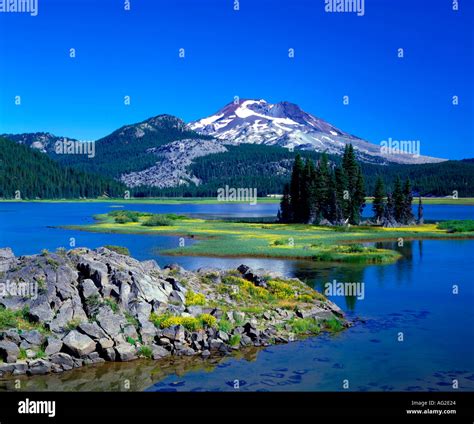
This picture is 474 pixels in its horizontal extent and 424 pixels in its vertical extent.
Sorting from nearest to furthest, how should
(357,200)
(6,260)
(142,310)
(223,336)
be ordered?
(223,336) < (142,310) < (6,260) < (357,200)

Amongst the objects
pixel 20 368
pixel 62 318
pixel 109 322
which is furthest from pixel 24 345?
pixel 109 322

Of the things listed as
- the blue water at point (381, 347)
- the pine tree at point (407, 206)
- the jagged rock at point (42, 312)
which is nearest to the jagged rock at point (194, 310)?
the blue water at point (381, 347)

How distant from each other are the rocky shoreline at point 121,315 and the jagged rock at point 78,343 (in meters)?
0.05

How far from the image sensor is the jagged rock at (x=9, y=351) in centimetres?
2817

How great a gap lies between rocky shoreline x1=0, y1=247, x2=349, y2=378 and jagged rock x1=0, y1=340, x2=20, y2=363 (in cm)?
4

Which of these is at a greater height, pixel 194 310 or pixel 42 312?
pixel 42 312

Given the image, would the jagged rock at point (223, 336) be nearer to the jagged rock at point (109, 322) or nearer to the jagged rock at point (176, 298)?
the jagged rock at point (176, 298)

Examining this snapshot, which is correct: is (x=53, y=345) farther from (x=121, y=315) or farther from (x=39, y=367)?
(x=121, y=315)

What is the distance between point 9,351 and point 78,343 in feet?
10.2

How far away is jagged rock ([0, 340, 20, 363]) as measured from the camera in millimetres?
28172

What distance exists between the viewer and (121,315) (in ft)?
104
